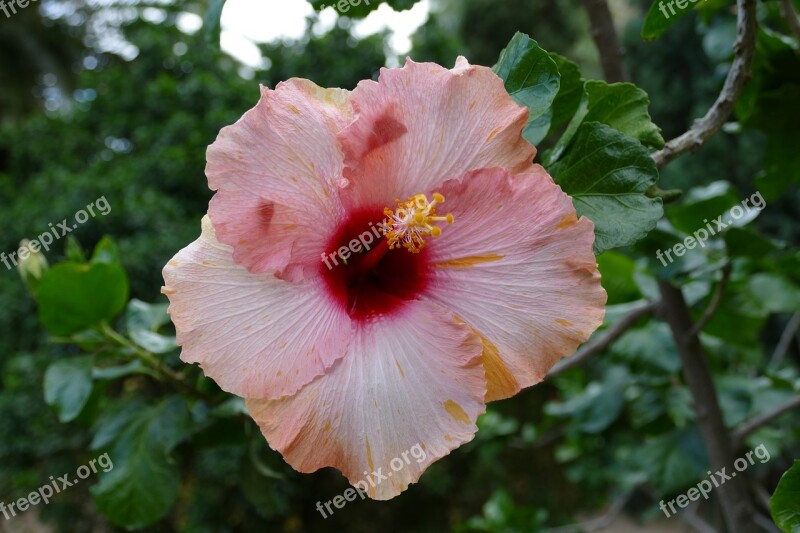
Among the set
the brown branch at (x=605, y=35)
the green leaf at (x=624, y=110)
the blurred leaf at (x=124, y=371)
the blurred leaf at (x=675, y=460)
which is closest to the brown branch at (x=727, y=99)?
the green leaf at (x=624, y=110)

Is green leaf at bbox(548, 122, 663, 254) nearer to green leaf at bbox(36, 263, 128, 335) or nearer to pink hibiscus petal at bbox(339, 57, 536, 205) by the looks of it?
pink hibiscus petal at bbox(339, 57, 536, 205)

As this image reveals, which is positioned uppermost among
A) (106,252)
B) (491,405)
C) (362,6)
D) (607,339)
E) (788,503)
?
(362,6)

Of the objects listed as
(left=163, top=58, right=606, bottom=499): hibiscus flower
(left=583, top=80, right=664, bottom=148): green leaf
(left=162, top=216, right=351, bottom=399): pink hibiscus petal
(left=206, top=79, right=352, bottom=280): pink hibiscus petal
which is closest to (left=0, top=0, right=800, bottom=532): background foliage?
(left=583, top=80, right=664, bottom=148): green leaf

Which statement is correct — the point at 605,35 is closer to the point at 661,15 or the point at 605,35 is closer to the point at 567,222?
the point at 661,15

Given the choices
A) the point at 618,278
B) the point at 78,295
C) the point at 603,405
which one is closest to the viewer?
the point at 78,295

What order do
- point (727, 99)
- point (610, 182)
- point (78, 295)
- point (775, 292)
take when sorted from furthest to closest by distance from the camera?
point (775, 292) → point (78, 295) → point (727, 99) → point (610, 182)

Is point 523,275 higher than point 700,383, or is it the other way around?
point 523,275

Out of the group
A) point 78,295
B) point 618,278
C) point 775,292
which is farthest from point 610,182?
point 775,292

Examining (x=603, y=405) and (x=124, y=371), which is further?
(x=603, y=405)
